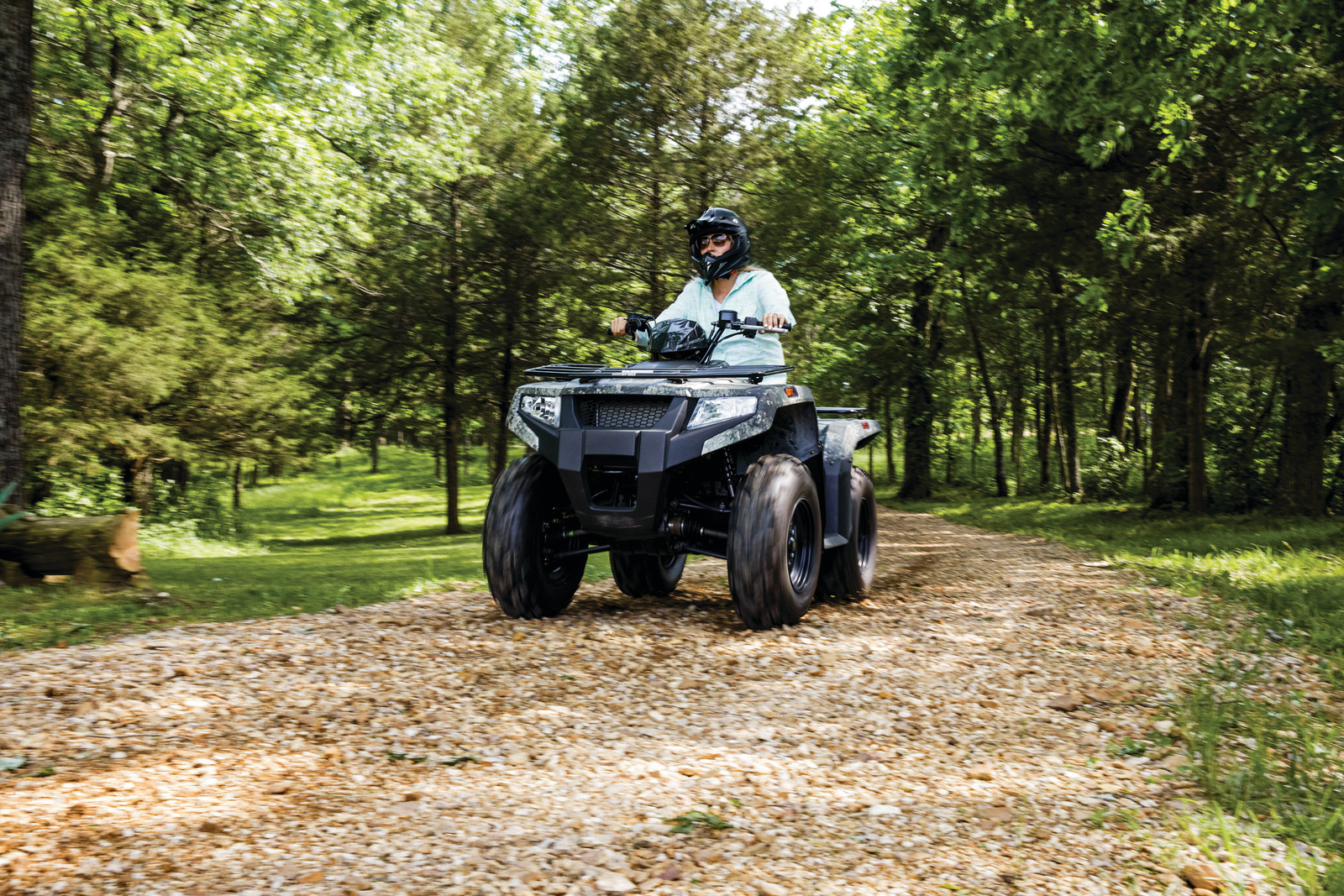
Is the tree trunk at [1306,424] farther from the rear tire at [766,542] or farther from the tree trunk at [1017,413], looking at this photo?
the tree trunk at [1017,413]

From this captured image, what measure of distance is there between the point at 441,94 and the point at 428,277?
3926mm

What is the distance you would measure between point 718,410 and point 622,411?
0.61m

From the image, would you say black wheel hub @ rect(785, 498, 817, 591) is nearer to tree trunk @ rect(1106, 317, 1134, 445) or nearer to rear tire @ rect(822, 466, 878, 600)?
rear tire @ rect(822, 466, 878, 600)

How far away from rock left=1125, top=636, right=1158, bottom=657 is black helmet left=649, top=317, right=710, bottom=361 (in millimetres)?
3262

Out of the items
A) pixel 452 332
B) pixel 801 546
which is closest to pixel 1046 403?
pixel 452 332

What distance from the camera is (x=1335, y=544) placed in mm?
10609

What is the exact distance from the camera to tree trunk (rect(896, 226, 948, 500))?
24547mm

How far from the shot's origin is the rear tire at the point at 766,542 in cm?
565

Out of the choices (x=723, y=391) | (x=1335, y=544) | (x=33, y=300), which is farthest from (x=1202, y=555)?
(x=33, y=300)

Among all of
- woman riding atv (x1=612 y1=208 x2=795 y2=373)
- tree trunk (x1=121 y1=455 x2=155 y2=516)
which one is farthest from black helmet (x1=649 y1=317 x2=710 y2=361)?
tree trunk (x1=121 y1=455 x2=155 y2=516)

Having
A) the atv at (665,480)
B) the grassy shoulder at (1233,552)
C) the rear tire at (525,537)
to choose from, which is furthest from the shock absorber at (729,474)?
the grassy shoulder at (1233,552)

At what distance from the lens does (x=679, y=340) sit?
6645 mm

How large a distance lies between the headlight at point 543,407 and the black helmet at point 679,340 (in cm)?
105

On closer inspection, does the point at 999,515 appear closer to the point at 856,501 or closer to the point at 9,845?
the point at 856,501
